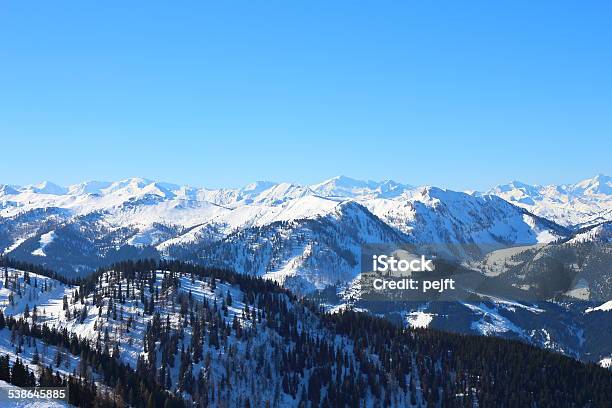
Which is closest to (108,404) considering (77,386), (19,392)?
(77,386)

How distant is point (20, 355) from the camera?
19988 cm

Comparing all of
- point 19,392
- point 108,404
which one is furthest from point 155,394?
point 19,392

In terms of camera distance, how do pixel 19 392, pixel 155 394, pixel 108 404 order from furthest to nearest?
pixel 155 394, pixel 108 404, pixel 19 392

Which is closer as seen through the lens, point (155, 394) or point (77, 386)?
point (77, 386)

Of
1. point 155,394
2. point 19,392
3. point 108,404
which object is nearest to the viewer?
point 19,392

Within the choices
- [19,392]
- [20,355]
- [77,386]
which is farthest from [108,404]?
[20,355]

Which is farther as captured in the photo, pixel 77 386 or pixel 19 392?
pixel 77 386

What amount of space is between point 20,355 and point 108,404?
2197 inches

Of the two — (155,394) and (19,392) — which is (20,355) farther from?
(19,392)

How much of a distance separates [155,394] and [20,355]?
4618cm

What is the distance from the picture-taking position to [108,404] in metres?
162

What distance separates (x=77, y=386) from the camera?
163 m

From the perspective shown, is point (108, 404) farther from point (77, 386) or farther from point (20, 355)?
point (20, 355)

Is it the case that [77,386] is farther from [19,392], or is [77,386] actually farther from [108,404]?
[19,392]
